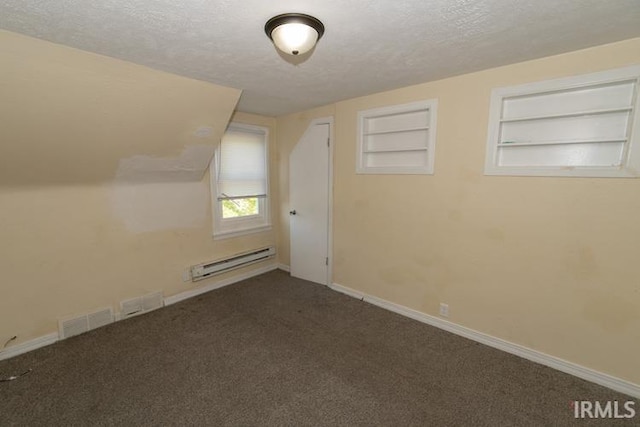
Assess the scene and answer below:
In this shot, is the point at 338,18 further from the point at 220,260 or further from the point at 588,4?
the point at 220,260

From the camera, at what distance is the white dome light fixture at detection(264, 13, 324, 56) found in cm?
140

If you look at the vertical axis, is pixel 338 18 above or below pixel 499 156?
above

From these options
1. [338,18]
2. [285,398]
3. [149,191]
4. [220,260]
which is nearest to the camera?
[338,18]

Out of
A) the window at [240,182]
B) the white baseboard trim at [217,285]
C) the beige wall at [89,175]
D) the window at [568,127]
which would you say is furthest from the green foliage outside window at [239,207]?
the window at [568,127]

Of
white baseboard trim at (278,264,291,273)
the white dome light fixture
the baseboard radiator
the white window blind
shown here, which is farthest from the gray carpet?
the white dome light fixture

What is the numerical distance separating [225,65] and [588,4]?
2151 millimetres

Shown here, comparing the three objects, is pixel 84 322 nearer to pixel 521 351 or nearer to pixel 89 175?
pixel 89 175

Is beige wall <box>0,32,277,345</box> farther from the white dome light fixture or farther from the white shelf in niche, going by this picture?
the white shelf in niche

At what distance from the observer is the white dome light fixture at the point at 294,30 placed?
140cm

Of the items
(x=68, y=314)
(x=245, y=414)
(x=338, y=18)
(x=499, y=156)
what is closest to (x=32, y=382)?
(x=68, y=314)

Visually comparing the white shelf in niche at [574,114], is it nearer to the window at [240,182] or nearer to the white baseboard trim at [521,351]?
the white baseboard trim at [521,351]

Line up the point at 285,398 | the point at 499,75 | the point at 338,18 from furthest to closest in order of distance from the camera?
the point at 499,75, the point at 285,398, the point at 338,18

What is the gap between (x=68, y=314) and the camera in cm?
240

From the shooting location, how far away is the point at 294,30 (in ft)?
4.68
